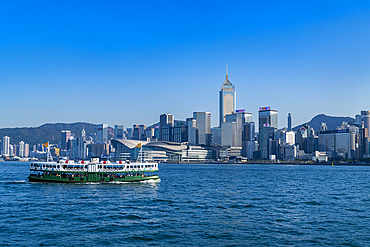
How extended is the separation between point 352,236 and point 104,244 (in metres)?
25.1

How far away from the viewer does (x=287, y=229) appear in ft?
132

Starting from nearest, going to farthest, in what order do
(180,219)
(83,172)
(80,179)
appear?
(180,219)
(80,179)
(83,172)

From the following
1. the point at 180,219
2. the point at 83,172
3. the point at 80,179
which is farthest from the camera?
the point at 83,172

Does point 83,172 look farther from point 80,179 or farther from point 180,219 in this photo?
point 180,219

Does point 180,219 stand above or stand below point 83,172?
below

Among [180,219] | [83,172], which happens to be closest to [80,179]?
[83,172]

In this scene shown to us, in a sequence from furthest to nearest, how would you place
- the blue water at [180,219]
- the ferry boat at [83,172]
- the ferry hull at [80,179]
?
the ferry boat at [83,172]
the ferry hull at [80,179]
the blue water at [180,219]

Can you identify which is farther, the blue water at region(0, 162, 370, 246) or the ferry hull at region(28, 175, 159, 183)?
the ferry hull at region(28, 175, 159, 183)

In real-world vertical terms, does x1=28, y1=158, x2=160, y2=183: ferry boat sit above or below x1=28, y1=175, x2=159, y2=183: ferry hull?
above

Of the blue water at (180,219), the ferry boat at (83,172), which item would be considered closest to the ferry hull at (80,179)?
the ferry boat at (83,172)

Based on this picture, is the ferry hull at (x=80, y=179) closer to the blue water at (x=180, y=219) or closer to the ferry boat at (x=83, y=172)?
the ferry boat at (x=83, y=172)

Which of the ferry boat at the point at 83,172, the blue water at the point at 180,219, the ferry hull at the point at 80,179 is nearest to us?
the blue water at the point at 180,219

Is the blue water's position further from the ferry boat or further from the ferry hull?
the ferry boat

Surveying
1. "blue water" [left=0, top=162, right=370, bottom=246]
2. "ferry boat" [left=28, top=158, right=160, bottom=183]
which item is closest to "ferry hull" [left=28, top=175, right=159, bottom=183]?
"ferry boat" [left=28, top=158, right=160, bottom=183]
